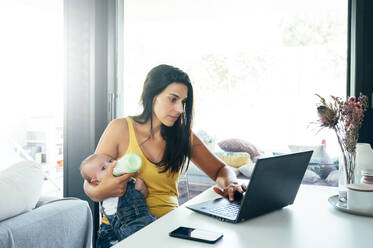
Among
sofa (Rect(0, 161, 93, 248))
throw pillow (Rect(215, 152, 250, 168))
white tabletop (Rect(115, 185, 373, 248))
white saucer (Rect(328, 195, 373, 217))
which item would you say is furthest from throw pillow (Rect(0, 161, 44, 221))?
throw pillow (Rect(215, 152, 250, 168))

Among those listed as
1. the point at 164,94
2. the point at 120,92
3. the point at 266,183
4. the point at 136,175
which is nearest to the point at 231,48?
the point at 120,92

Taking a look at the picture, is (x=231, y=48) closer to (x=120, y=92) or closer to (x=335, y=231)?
(x=120, y=92)

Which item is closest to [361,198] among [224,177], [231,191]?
[231,191]

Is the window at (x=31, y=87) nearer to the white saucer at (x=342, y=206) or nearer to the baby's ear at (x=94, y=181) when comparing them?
the baby's ear at (x=94, y=181)

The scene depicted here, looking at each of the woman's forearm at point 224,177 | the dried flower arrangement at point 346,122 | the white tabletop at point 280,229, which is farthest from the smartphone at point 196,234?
the woman's forearm at point 224,177

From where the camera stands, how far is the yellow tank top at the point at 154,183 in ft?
4.82

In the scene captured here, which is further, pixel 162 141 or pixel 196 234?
pixel 162 141

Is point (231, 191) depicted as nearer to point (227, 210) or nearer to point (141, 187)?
point (227, 210)

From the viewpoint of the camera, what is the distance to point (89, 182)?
1456 mm

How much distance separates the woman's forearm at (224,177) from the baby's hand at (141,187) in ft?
1.11

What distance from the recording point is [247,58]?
121 inches

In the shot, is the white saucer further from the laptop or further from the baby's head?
the baby's head

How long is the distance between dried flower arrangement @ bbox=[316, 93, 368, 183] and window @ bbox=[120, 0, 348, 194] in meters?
1.39

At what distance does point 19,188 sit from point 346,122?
1.16 metres
